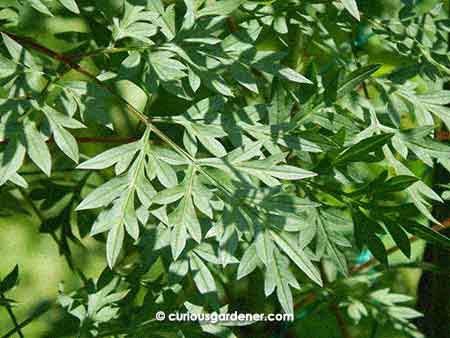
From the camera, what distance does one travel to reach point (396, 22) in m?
1.24

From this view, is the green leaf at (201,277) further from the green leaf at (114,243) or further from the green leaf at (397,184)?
the green leaf at (397,184)

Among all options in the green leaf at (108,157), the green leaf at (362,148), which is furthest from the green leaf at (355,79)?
the green leaf at (108,157)

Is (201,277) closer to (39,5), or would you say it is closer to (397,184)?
(397,184)

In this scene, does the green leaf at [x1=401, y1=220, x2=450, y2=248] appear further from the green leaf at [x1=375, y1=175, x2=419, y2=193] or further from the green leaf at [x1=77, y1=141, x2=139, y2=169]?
the green leaf at [x1=77, y1=141, x2=139, y2=169]

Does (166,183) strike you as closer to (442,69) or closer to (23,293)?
(442,69)

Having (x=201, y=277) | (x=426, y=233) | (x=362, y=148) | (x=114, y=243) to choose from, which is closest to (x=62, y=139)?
(x=114, y=243)

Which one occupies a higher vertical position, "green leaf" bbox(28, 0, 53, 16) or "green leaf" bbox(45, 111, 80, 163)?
"green leaf" bbox(28, 0, 53, 16)

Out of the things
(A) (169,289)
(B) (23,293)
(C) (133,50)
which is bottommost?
(B) (23,293)

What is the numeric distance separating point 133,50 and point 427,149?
0.48 metres

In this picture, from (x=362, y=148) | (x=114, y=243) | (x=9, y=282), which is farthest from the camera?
(x=9, y=282)

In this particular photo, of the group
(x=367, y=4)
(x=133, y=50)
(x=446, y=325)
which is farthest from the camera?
(x=446, y=325)

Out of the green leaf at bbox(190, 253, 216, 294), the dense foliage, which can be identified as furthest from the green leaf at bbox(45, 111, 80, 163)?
the green leaf at bbox(190, 253, 216, 294)

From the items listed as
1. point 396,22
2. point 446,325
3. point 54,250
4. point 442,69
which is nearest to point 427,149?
point 442,69

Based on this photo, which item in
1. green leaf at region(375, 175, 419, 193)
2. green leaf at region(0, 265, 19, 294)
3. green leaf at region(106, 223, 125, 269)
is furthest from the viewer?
green leaf at region(0, 265, 19, 294)
